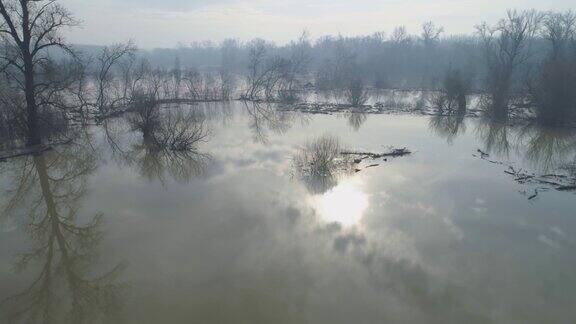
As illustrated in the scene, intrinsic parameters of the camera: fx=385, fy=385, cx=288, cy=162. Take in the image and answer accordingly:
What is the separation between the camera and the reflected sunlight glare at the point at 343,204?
465 inches

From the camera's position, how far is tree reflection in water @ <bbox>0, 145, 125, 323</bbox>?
7641mm

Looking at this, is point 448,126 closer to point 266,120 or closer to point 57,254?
point 266,120

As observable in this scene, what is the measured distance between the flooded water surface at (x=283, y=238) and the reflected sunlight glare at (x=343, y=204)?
0.30 ft

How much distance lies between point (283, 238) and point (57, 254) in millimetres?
5787

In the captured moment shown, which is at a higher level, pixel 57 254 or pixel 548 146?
pixel 548 146

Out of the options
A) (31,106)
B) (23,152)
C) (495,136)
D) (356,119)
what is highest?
(31,106)

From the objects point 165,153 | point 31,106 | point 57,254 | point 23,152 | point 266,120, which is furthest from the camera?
point 266,120

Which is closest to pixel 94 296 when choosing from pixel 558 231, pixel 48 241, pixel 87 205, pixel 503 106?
pixel 48 241

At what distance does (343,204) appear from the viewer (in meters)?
12.9

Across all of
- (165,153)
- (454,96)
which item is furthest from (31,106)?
(454,96)

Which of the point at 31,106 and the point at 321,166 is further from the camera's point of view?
the point at 31,106

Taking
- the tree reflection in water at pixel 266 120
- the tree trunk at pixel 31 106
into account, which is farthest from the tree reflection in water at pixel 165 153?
the tree reflection in water at pixel 266 120

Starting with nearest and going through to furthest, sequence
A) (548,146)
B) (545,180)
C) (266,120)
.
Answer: (545,180), (548,146), (266,120)

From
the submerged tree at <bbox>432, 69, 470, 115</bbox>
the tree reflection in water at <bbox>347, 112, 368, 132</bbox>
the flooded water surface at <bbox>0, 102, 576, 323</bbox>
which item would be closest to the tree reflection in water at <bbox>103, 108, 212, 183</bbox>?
the flooded water surface at <bbox>0, 102, 576, 323</bbox>
